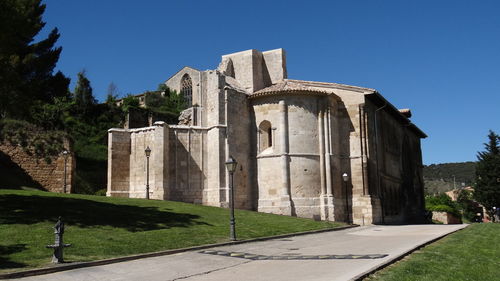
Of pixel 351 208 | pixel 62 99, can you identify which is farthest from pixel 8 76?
pixel 62 99

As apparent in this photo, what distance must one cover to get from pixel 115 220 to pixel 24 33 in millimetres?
8641

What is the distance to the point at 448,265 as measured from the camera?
10.2 m

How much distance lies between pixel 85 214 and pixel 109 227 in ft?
7.63

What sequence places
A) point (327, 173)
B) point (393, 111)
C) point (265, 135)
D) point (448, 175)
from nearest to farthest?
point (327, 173)
point (265, 135)
point (393, 111)
point (448, 175)

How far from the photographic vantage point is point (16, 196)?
21.2 meters

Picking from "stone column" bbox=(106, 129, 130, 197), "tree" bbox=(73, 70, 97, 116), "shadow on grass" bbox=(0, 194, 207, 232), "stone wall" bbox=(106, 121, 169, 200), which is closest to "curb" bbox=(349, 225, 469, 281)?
"shadow on grass" bbox=(0, 194, 207, 232)

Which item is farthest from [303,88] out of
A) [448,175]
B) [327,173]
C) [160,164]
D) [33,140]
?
[448,175]

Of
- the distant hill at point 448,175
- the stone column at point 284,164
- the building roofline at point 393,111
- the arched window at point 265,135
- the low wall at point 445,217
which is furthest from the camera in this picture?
the distant hill at point 448,175

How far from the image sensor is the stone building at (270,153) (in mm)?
29438

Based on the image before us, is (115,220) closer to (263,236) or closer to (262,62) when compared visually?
(263,236)

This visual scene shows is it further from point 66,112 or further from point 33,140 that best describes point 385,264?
point 66,112

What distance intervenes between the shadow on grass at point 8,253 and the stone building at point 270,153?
52.4 ft

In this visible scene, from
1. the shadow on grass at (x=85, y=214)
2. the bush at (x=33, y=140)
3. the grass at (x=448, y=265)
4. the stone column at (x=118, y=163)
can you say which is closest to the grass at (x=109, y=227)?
the shadow on grass at (x=85, y=214)

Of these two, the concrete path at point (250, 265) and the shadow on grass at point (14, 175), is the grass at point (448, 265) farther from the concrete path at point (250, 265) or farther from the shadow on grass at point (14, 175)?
the shadow on grass at point (14, 175)
